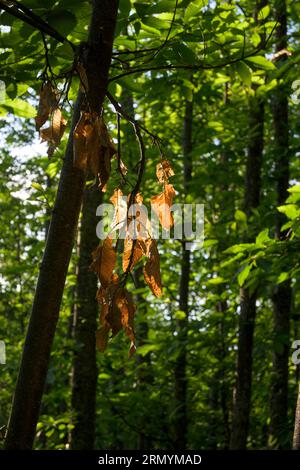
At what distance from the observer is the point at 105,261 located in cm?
128

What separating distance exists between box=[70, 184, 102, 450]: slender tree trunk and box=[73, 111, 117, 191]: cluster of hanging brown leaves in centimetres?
490

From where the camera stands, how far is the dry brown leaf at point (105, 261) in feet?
4.19

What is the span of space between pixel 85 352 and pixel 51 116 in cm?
525

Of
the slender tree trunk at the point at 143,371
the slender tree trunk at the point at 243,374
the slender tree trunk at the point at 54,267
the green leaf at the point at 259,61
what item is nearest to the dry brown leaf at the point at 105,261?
the slender tree trunk at the point at 54,267

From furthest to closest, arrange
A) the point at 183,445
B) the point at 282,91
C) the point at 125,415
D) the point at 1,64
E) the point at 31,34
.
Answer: the point at 125,415, the point at 183,445, the point at 282,91, the point at 1,64, the point at 31,34

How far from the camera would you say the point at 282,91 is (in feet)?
18.7

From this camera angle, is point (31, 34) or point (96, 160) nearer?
point (96, 160)

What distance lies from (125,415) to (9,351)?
226cm

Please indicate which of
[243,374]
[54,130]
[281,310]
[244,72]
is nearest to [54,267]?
[54,130]

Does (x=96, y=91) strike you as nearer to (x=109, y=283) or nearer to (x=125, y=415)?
(x=109, y=283)

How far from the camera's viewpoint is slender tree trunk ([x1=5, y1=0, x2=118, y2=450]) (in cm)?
131

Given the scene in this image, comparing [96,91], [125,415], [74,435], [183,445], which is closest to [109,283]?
[96,91]

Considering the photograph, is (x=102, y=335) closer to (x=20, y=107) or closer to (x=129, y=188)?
(x=20, y=107)

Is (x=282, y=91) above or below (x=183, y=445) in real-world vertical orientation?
above
